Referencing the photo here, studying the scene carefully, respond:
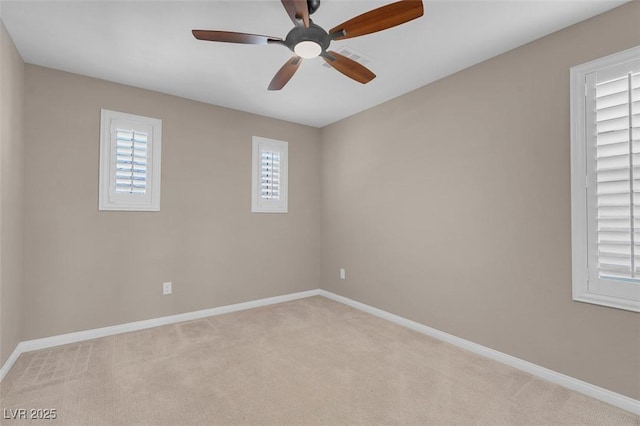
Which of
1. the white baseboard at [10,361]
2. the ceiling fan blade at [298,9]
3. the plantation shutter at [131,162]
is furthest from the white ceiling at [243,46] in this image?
the white baseboard at [10,361]

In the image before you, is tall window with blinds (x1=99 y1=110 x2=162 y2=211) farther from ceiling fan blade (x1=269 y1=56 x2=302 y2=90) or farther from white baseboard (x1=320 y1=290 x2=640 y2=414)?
white baseboard (x1=320 y1=290 x2=640 y2=414)

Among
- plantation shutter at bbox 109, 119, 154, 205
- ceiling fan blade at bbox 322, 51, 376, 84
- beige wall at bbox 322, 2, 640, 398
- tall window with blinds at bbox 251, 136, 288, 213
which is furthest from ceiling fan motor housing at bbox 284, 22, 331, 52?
tall window with blinds at bbox 251, 136, 288, 213

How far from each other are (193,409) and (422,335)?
219cm

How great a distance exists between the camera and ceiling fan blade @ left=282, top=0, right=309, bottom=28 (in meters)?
1.55

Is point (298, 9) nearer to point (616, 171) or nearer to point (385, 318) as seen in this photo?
point (616, 171)

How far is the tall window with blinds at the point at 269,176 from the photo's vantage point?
4090mm

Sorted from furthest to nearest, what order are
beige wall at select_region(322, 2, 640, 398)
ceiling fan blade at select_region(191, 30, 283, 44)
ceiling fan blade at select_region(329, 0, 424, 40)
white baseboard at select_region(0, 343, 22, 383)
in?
white baseboard at select_region(0, 343, 22, 383) → beige wall at select_region(322, 2, 640, 398) → ceiling fan blade at select_region(191, 30, 283, 44) → ceiling fan blade at select_region(329, 0, 424, 40)

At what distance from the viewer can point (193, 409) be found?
1902 mm

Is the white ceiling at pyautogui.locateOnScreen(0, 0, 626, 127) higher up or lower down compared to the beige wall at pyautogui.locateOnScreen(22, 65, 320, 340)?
higher up

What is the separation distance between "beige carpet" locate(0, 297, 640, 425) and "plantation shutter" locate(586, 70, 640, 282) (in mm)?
984

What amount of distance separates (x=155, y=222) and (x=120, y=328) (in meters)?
1.13

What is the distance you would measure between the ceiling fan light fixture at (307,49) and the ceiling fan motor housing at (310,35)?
20mm

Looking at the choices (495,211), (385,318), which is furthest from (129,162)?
(495,211)

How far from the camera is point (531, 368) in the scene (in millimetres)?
2348
